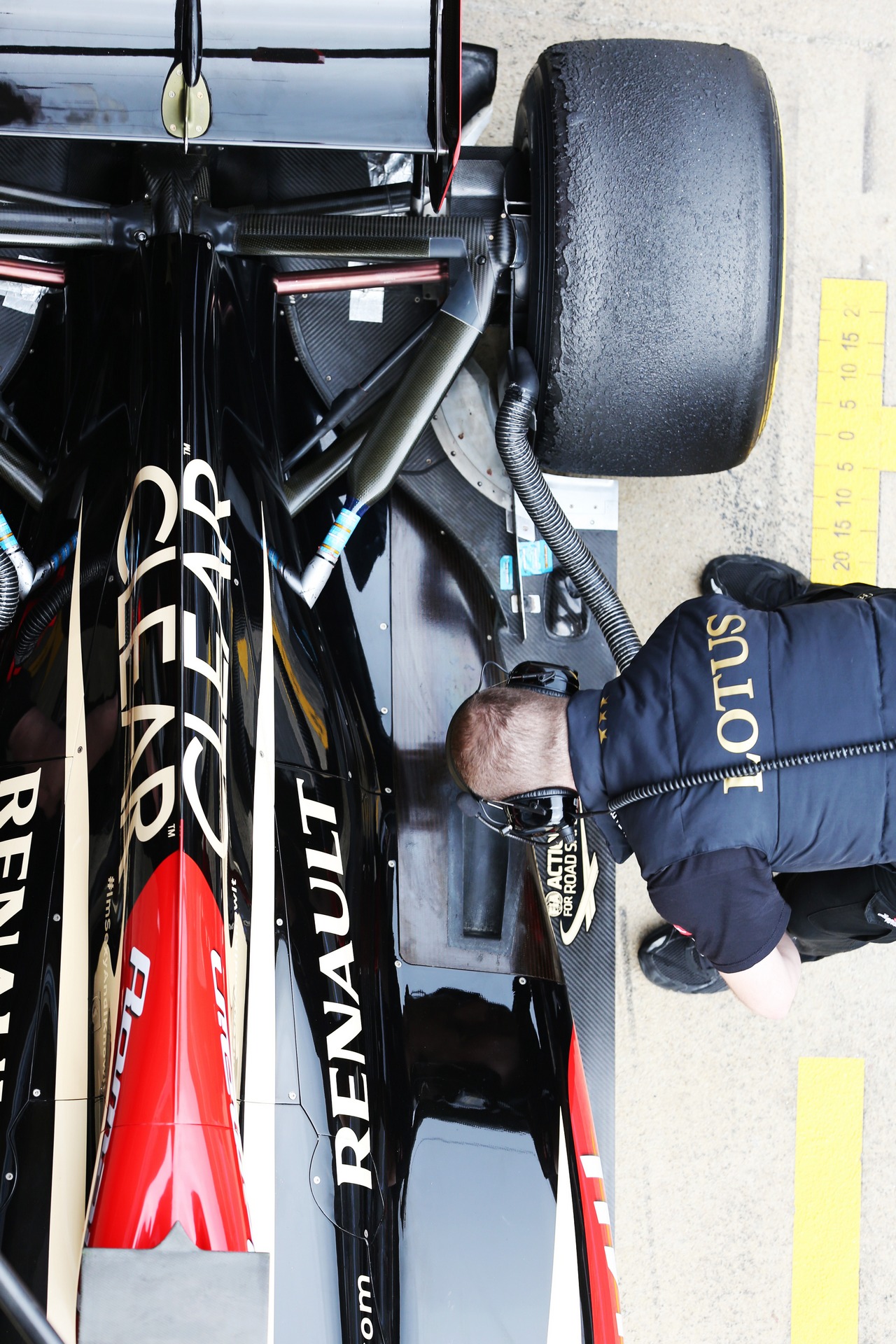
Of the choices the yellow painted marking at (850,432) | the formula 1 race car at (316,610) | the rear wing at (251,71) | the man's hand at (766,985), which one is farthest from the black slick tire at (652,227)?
the man's hand at (766,985)

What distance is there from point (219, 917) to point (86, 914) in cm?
Answer: 22

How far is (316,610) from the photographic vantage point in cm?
187

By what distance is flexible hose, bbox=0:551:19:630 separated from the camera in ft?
5.45

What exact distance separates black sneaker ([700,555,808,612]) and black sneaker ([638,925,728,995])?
0.75m

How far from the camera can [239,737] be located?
1549 millimetres

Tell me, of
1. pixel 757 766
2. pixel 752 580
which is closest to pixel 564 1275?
pixel 757 766

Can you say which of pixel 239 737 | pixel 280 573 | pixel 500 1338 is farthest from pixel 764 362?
pixel 500 1338

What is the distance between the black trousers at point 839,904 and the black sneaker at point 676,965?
23cm

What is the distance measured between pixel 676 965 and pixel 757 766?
41.8 inches

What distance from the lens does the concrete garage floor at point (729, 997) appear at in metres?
2.46

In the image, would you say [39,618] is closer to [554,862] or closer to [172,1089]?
[172,1089]

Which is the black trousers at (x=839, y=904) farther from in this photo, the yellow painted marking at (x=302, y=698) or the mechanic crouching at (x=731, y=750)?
the yellow painted marking at (x=302, y=698)

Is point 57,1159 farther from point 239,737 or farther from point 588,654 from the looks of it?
point 588,654

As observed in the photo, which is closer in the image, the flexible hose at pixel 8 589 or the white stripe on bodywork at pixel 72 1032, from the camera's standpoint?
the white stripe on bodywork at pixel 72 1032
